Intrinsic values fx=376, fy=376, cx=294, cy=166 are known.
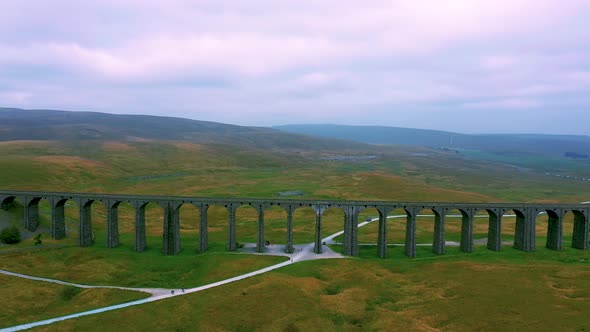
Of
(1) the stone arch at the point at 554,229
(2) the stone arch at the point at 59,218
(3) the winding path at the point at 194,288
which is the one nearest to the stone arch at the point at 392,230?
(3) the winding path at the point at 194,288

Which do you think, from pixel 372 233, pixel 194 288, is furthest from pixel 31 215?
pixel 372 233

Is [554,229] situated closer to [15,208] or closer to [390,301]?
[390,301]

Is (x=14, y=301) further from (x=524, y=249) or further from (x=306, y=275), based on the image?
(x=524, y=249)

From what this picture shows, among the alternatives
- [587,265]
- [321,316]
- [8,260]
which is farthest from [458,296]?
[8,260]

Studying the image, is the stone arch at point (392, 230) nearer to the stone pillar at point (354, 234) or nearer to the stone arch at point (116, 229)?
the stone pillar at point (354, 234)

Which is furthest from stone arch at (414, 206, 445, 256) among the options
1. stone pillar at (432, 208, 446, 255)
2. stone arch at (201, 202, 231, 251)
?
stone arch at (201, 202, 231, 251)
